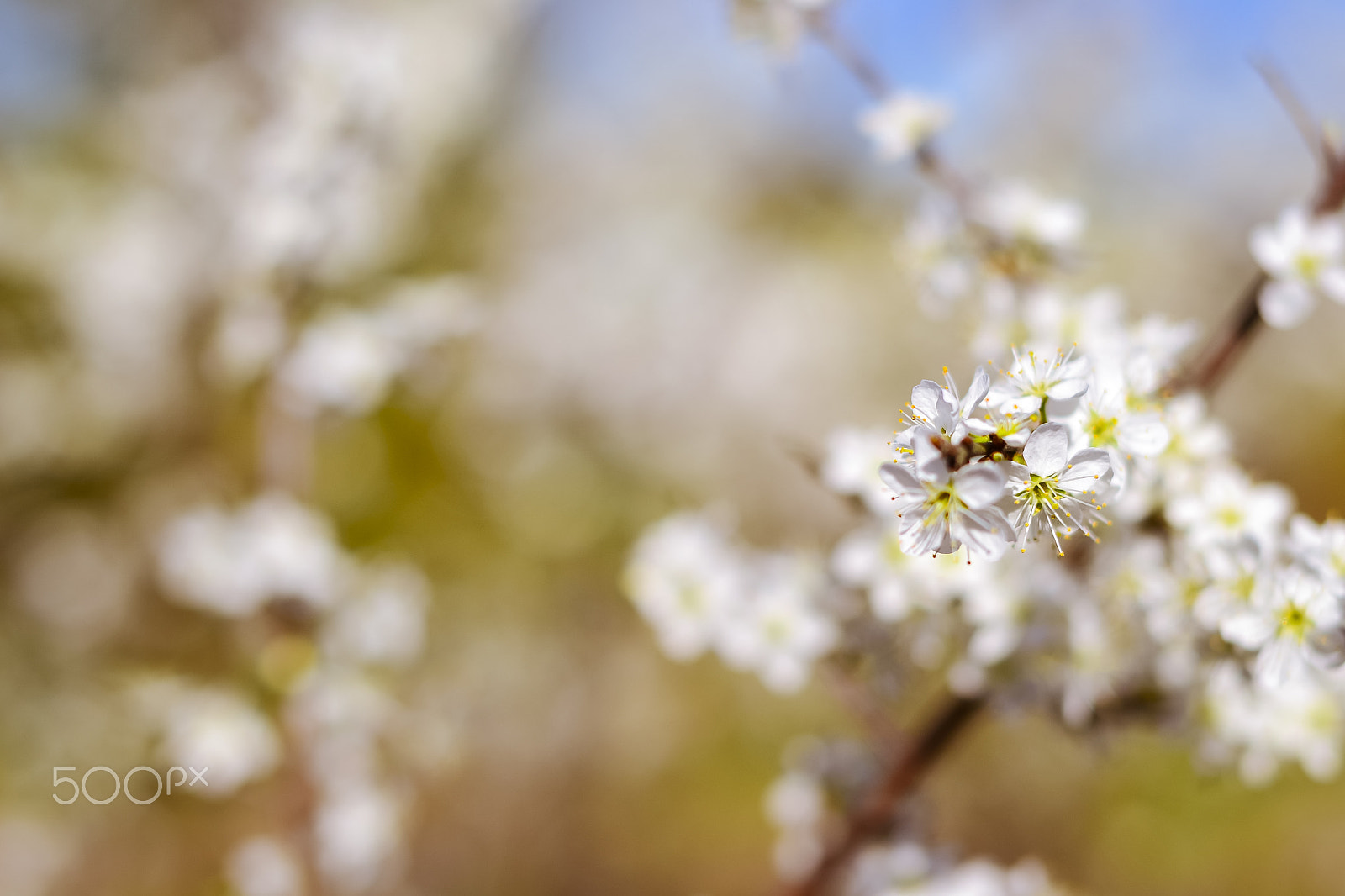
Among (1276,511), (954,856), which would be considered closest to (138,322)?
(954,856)

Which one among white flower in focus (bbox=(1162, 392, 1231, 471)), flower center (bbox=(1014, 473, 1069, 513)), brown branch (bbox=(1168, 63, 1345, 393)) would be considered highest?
brown branch (bbox=(1168, 63, 1345, 393))

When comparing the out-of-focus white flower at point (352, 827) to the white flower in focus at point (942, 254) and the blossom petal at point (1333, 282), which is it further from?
the blossom petal at point (1333, 282)

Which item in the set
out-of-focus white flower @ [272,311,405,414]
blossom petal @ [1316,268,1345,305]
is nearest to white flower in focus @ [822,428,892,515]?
blossom petal @ [1316,268,1345,305]

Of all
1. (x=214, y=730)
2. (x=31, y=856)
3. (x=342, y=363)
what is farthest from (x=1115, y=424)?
(x=31, y=856)

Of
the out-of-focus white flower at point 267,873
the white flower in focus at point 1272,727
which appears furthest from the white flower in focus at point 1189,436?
the out-of-focus white flower at point 267,873

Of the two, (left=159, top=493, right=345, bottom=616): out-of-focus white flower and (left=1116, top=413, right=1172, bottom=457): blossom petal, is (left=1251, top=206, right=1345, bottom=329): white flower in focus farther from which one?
(left=159, top=493, right=345, bottom=616): out-of-focus white flower

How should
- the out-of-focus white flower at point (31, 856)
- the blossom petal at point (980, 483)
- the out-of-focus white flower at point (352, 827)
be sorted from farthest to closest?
1. the out-of-focus white flower at point (31, 856)
2. the out-of-focus white flower at point (352, 827)
3. the blossom petal at point (980, 483)

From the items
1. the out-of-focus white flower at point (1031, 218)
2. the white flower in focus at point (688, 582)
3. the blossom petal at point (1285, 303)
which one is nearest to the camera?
the blossom petal at point (1285, 303)
